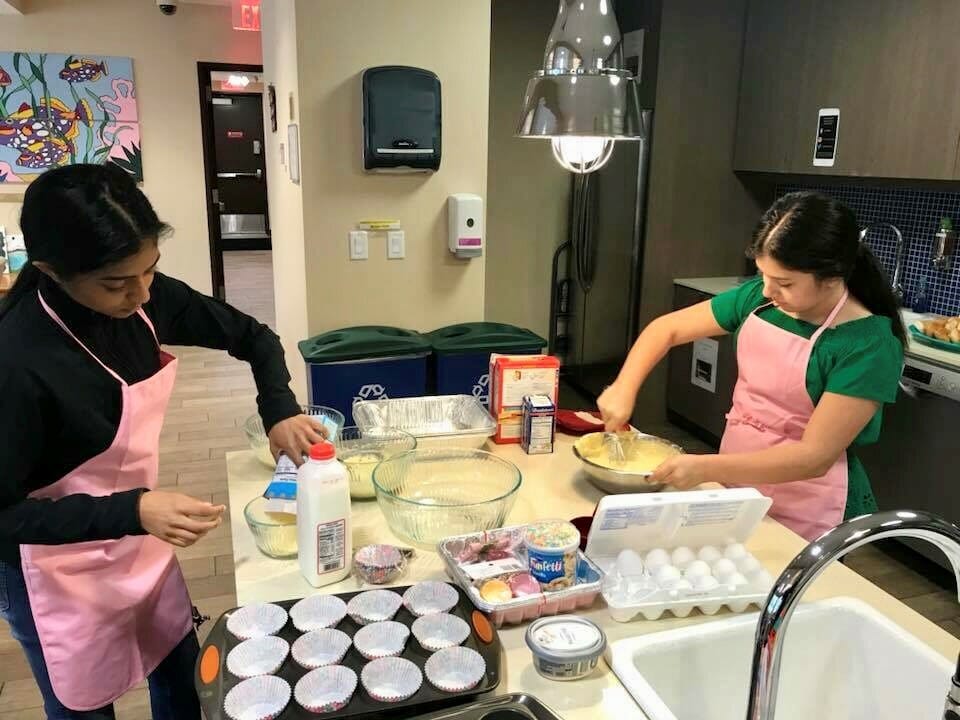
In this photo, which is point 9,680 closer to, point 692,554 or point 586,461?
point 586,461

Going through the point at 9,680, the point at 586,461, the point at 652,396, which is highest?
the point at 586,461

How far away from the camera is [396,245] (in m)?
3.18

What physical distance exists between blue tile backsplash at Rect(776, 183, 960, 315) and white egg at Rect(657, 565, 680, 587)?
8.68ft

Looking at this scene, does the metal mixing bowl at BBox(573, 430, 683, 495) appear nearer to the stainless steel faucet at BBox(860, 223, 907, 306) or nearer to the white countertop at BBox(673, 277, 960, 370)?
the white countertop at BBox(673, 277, 960, 370)

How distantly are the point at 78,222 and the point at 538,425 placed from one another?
3.53 ft

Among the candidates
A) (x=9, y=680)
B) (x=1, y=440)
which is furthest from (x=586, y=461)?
(x=9, y=680)

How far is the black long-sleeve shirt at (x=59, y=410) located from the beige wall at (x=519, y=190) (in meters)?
3.52

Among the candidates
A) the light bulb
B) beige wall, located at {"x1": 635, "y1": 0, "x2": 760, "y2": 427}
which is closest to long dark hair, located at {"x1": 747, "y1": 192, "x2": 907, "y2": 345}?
the light bulb

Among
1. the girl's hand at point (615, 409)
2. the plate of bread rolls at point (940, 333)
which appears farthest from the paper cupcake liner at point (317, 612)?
the plate of bread rolls at point (940, 333)

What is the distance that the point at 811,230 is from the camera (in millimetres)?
1600

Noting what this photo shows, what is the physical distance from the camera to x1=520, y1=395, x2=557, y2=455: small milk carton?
6.01 ft

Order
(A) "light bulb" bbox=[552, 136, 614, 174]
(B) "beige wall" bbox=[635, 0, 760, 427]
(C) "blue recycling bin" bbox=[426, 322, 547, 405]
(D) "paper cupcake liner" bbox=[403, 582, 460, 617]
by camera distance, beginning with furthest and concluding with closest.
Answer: (B) "beige wall" bbox=[635, 0, 760, 427], (C) "blue recycling bin" bbox=[426, 322, 547, 405], (A) "light bulb" bbox=[552, 136, 614, 174], (D) "paper cupcake liner" bbox=[403, 582, 460, 617]

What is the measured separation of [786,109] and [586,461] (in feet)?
8.92

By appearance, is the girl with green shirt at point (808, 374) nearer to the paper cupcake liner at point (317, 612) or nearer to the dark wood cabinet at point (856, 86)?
the paper cupcake liner at point (317, 612)
